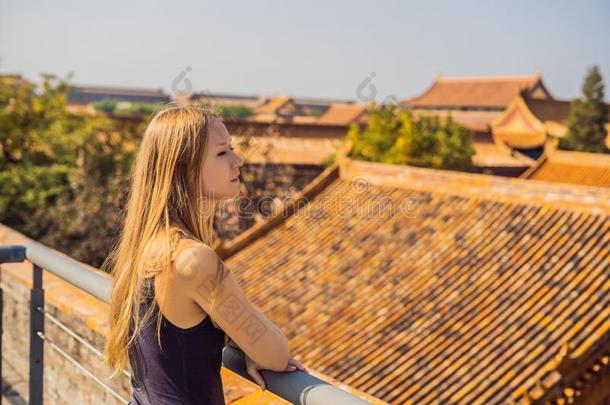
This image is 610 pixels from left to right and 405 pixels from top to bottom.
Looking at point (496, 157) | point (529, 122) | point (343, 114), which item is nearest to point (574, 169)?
point (496, 157)

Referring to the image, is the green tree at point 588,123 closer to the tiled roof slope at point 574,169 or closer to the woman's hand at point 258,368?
the tiled roof slope at point 574,169

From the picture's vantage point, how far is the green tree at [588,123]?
116 feet

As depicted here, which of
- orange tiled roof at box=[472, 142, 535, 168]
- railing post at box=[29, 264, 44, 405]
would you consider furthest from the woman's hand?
orange tiled roof at box=[472, 142, 535, 168]

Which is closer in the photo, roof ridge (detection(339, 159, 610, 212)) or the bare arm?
the bare arm

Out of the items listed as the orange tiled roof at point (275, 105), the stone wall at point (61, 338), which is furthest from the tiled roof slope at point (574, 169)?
the orange tiled roof at point (275, 105)

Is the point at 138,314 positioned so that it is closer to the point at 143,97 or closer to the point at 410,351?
the point at 410,351

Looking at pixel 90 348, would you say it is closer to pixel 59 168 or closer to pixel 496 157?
pixel 59 168

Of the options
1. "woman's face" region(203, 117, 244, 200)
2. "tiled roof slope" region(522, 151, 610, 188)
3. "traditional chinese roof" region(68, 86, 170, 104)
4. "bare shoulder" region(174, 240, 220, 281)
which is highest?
"woman's face" region(203, 117, 244, 200)

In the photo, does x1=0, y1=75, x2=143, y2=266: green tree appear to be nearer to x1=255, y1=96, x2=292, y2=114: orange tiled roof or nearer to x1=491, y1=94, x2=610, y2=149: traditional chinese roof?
x1=491, y1=94, x2=610, y2=149: traditional chinese roof

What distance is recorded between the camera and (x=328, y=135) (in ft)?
84.3

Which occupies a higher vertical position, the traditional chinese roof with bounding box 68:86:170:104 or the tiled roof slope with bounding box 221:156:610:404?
the tiled roof slope with bounding box 221:156:610:404

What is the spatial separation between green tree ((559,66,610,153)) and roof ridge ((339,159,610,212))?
1029 inches

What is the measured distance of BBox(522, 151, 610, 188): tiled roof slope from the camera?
19.4 m

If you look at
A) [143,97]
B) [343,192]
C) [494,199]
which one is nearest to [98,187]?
→ [343,192]
